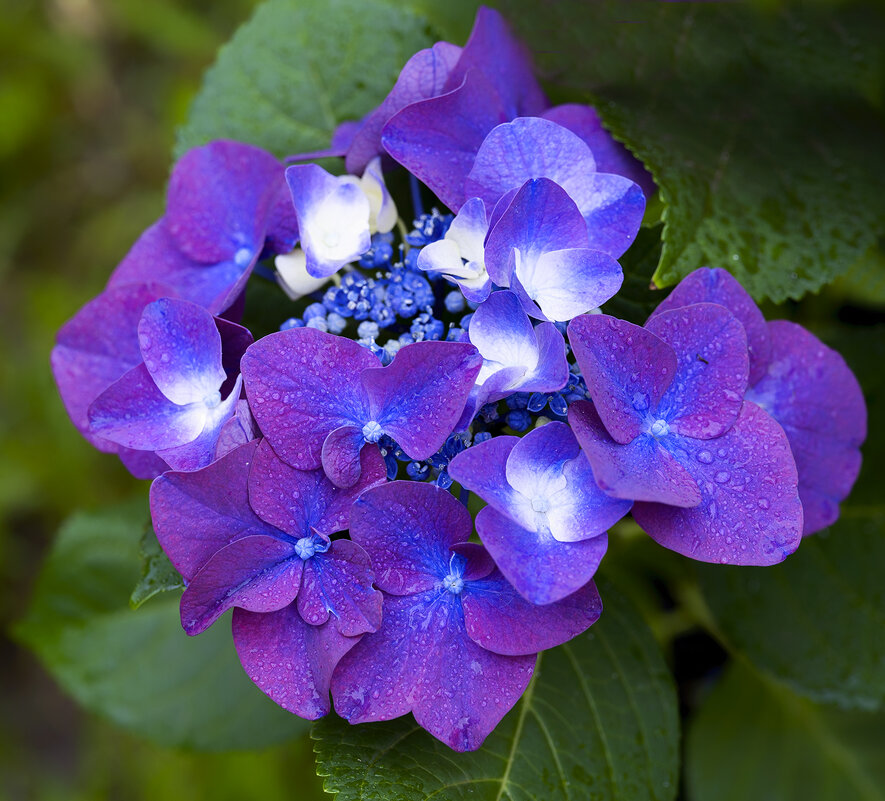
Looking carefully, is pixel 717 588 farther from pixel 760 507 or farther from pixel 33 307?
pixel 33 307

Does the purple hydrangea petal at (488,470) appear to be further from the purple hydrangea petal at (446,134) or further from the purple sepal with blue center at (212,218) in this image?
the purple sepal with blue center at (212,218)

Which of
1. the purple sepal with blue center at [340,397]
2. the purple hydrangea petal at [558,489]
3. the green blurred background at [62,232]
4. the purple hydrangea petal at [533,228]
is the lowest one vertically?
the green blurred background at [62,232]

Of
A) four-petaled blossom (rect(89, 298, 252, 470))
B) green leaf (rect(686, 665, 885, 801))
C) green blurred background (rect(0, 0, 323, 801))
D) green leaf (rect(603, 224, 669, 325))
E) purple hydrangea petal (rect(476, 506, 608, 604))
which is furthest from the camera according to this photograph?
green blurred background (rect(0, 0, 323, 801))

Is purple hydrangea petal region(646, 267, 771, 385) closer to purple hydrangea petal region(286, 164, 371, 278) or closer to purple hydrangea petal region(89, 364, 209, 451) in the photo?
purple hydrangea petal region(286, 164, 371, 278)

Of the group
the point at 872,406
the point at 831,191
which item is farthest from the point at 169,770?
the point at 831,191

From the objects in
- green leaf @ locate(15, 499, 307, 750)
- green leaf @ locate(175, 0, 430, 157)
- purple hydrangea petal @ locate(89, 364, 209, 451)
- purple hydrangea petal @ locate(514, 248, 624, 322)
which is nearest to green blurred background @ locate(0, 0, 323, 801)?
green leaf @ locate(15, 499, 307, 750)

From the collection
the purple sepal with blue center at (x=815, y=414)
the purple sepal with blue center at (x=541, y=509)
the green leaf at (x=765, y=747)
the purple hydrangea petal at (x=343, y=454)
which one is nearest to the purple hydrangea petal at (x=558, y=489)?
the purple sepal with blue center at (x=541, y=509)
